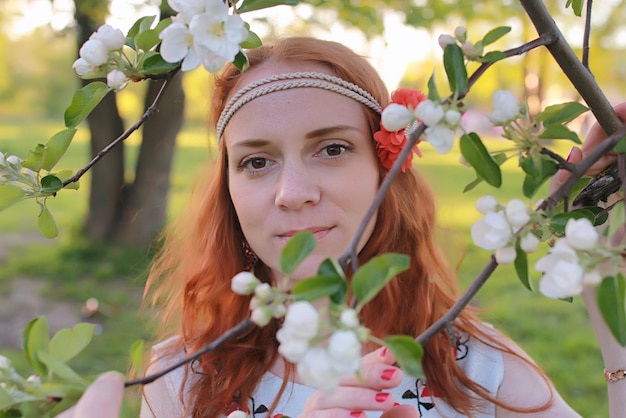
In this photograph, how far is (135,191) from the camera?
5.54m

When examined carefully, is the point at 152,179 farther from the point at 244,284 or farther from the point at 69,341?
the point at 244,284

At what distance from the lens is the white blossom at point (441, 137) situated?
0.66 m

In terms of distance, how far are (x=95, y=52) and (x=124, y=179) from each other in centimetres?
523

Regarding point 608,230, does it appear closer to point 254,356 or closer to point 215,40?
point 215,40

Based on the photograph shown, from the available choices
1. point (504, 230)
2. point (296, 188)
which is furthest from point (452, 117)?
point (296, 188)

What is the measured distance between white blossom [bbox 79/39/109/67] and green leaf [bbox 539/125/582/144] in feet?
1.55

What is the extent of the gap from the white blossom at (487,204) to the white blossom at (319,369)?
0.25 meters

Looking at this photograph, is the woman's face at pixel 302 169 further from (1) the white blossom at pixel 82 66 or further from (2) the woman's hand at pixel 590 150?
(1) the white blossom at pixel 82 66

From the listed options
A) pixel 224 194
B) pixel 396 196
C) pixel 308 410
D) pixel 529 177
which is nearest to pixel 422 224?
pixel 396 196

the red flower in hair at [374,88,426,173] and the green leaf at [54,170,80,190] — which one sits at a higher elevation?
the red flower in hair at [374,88,426,173]

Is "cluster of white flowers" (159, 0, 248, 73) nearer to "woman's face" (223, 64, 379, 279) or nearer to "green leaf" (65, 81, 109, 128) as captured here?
"green leaf" (65, 81, 109, 128)

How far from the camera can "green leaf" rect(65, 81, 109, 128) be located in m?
0.83

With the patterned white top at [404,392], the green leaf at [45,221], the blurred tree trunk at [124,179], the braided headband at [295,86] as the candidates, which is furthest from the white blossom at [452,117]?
the blurred tree trunk at [124,179]

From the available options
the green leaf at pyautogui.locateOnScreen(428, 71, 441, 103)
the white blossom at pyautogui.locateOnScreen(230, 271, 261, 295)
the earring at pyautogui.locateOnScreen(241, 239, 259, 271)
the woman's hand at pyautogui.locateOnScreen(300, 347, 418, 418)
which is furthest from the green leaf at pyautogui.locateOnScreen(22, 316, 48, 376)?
the earring at pyautogui.locateOnScreen(241, 239, 259, 271)
